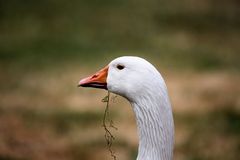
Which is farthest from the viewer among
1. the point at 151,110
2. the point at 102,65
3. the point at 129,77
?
the point at 102,65

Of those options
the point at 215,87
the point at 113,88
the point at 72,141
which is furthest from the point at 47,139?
the point at 113,88

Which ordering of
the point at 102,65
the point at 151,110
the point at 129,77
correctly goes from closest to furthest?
1. the point at 151,110
2. the point at 129,77
3. the point at 102,65

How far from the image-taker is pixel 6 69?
48.6 feet

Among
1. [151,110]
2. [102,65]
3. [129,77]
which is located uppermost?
[129,77]

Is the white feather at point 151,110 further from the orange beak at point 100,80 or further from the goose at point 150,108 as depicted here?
the orange beak at point 100,80

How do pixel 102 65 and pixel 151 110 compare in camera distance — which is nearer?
pixel 151 110

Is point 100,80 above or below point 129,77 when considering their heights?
below

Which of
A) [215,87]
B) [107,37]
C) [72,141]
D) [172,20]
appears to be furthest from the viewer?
[172,20]

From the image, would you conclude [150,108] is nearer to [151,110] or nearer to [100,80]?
[151,110]

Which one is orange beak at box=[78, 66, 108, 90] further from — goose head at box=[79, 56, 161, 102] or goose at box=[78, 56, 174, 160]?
goose at box=[78, 56, 174, 160]

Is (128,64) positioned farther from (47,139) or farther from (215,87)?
(215,87)

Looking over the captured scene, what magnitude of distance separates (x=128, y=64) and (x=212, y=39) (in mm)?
11712

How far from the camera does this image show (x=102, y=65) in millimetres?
14883

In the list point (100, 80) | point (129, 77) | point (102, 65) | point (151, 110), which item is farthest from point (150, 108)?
point (102, 65)
